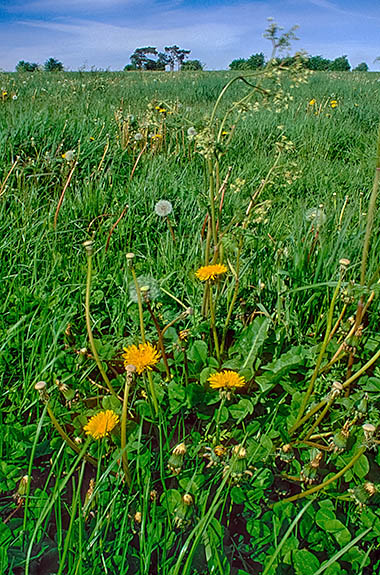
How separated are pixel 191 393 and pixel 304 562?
1.46 ft

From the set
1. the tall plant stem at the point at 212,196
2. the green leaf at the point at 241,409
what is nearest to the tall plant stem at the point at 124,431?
the green leaf at the point at 241,409

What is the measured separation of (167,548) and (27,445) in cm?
Result: 42

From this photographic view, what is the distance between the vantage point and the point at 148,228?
2.08 meters

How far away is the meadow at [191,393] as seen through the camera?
0.85 meters

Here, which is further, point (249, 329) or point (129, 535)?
point (249, 329)

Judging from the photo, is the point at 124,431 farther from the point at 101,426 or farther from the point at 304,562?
the point at 304,562

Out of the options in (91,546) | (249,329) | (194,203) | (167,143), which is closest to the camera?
(91,546)

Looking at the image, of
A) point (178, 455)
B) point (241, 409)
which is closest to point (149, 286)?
point (241, 409)

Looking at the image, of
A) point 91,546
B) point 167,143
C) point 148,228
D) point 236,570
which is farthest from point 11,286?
point 167,143

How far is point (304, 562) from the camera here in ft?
2.69

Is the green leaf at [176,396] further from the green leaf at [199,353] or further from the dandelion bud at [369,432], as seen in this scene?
the dandelion bud at [369,432]

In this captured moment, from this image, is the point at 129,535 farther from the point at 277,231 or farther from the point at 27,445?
the point at 277,231

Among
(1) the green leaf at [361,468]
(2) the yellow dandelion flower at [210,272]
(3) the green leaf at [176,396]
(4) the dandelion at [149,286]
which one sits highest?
(2) the yellow dandelion flower at [210,272]

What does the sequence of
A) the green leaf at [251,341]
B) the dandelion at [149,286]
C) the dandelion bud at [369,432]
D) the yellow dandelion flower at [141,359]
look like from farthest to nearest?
the dandelion at [149,286] < the green leaf at [251,341] < the yellow dandelion flower at [141,359] < the dandelion bud at [369,432]
